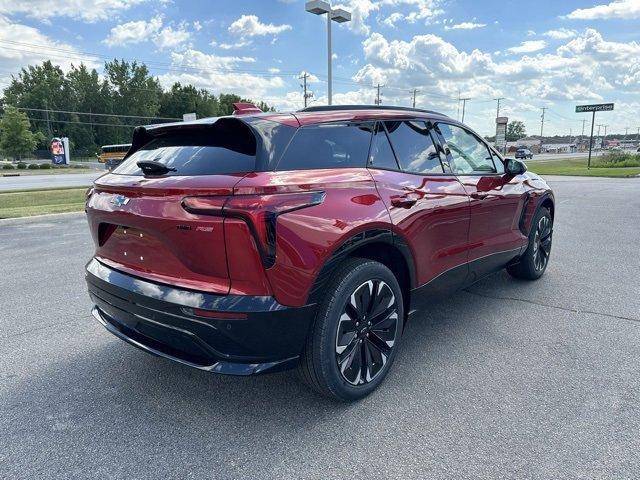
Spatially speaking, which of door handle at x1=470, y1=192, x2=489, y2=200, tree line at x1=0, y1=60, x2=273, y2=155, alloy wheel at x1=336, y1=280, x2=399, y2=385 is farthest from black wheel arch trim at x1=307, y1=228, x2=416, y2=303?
tree line at x1=0, y1=60, x2=273, y2=155

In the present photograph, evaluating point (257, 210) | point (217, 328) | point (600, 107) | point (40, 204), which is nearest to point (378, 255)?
point (257, 210)

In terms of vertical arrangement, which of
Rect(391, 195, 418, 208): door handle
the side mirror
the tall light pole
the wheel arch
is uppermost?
the tall light pole

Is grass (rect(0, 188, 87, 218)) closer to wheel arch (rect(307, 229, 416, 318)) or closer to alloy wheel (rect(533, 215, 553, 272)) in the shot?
wheel arch (rect(307, 229, 416, 318))

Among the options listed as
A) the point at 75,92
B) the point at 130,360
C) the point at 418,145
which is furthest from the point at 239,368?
the point at 75,92

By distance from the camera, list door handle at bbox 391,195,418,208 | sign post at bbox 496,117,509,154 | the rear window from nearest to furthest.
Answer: the rear window, door handle at bbox 391,195,418,208, sign post at bbox 496,117,509,154

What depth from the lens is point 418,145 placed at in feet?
11.1

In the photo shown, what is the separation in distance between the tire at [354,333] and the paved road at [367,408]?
0.16 metres

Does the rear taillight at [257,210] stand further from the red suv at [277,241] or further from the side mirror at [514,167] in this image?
the side mirror at [514,167]

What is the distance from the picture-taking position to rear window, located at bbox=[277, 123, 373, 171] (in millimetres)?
2539

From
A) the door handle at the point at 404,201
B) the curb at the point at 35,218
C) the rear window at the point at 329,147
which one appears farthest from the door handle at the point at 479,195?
the curb at the point at 35,218

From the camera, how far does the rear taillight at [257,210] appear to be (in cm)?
221

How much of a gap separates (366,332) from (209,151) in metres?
1.41

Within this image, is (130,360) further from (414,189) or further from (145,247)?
(414,189)

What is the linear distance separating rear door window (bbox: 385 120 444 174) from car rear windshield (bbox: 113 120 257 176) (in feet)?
3.74
